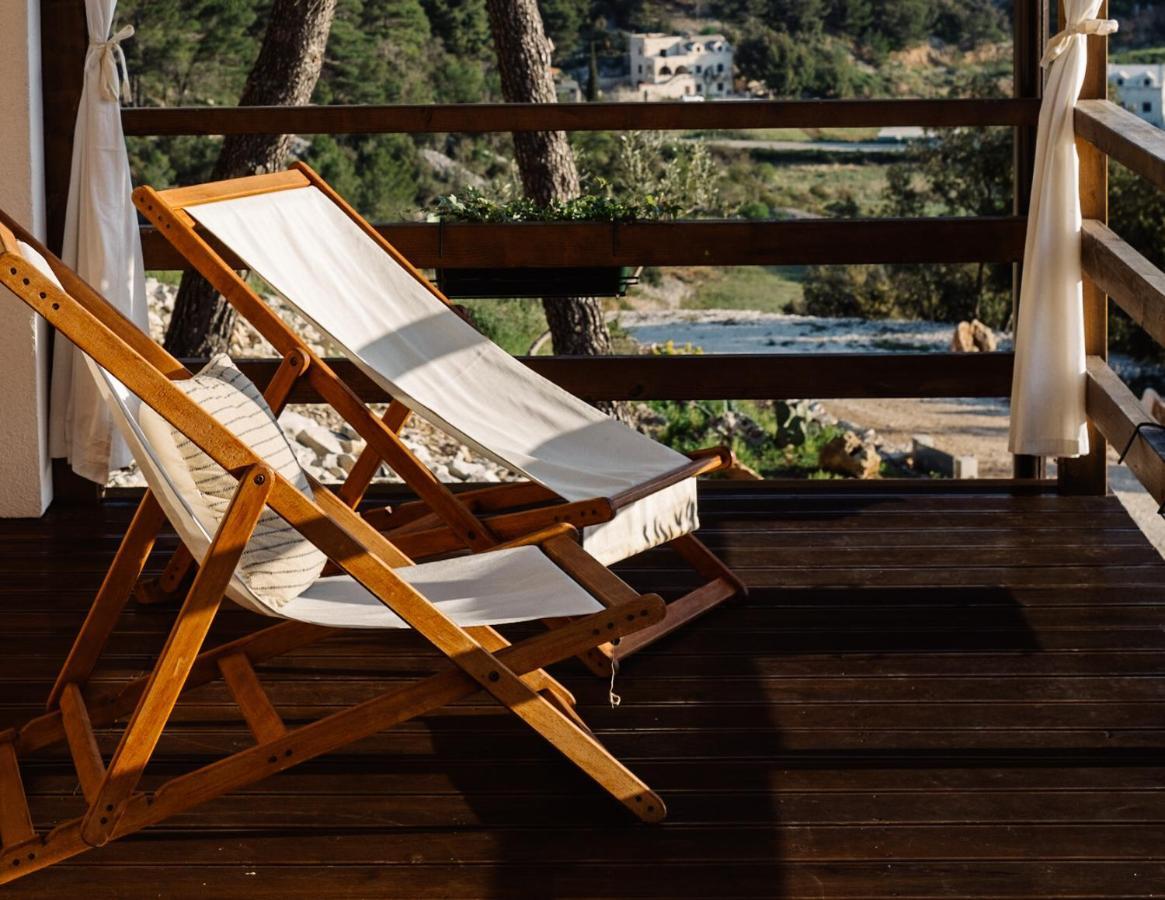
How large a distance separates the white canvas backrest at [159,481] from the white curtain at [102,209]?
1.49 m

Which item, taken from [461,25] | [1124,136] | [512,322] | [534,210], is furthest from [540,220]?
[461,25]

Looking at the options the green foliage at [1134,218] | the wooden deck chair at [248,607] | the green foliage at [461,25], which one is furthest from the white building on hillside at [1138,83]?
the wooden deck chair at [248,607]

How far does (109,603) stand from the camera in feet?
8.13

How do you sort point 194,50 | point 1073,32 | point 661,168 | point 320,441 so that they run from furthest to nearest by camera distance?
point 194,50 → point 661,168 → point 320,441 → point 1073,32

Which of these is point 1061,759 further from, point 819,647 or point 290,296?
point 290,296

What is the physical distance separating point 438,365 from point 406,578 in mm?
753

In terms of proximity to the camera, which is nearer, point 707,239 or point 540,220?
point 707,239

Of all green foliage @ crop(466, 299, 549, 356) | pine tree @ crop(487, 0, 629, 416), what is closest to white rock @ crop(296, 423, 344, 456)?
pine tree @ crop(487, 0, 629, 416)

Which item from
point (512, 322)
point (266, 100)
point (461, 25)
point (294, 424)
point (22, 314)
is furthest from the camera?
point (461, 25)

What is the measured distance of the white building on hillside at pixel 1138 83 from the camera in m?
13.5

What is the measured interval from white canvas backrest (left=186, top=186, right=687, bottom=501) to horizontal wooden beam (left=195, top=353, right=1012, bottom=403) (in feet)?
2.40

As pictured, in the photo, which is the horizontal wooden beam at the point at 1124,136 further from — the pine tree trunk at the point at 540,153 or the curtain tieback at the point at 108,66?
the pine tree trunk at the point at 540,153

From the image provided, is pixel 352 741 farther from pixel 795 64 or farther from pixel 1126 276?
pixel 795 64

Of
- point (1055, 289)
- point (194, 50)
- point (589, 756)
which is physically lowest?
point (589, 756)
